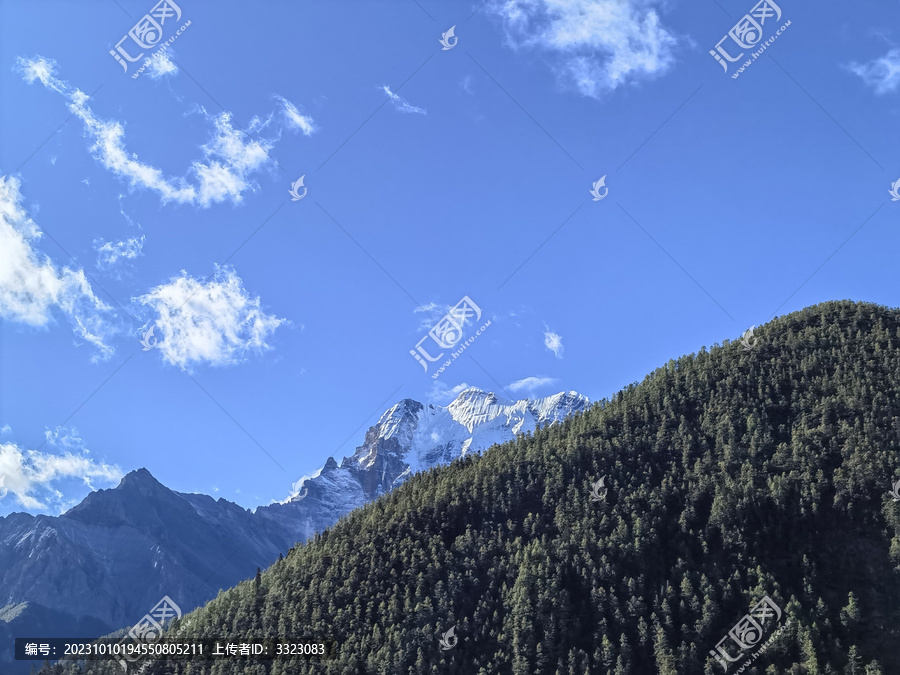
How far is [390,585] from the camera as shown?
186 m

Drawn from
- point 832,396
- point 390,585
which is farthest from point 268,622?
point 832,396

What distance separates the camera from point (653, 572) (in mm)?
169750

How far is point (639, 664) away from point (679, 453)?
5965cm

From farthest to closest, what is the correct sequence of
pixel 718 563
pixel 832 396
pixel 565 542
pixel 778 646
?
1. pixel 832 396
2. pixel 565 542
3. pixel 718 563
4. pixel 778 646

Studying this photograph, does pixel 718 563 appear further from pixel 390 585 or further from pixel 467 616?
pixel 390 585

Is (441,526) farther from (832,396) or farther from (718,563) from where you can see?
(832,396)

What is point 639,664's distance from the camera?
6078 inches

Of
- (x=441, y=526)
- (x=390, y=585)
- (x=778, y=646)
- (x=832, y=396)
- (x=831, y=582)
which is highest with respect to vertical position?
(x=832, y=396)

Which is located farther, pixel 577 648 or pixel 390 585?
pixel 390 585

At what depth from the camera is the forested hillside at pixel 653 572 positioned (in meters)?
153

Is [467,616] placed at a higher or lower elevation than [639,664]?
higher

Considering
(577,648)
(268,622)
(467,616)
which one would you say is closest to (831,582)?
(577,648)

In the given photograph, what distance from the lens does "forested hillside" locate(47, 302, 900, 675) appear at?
15262 centimetres

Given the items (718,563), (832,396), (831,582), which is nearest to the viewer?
(831,582)
